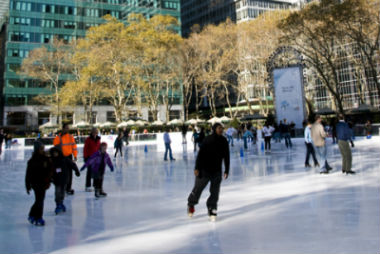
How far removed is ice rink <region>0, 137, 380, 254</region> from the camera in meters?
3.39

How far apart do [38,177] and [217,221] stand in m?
2.77

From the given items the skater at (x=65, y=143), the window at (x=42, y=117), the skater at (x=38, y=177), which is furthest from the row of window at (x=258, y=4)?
the skater at (x=38, y=177)

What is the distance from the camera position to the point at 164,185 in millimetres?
7488

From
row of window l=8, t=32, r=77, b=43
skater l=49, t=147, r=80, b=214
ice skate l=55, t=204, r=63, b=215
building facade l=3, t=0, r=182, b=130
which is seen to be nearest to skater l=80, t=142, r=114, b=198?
skater l=49, t=147, r=80, b=214

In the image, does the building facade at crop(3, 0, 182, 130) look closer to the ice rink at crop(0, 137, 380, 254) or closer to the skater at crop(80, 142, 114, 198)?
the skater at crop(80, 142, 114, 198)

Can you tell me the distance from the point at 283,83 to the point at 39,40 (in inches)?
1882

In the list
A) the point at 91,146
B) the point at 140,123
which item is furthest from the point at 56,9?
the point at 91,146

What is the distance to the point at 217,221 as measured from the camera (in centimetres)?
431

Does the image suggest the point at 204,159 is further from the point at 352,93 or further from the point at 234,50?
the point at 352,93

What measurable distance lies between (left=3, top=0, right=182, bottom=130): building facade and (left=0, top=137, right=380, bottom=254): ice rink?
42815mm

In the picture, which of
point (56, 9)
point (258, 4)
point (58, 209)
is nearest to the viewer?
point (58, 209)

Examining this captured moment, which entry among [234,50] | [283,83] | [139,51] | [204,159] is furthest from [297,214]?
[234,50]

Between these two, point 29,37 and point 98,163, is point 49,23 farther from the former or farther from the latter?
point 98,163

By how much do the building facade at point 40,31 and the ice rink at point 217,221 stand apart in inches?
1686
